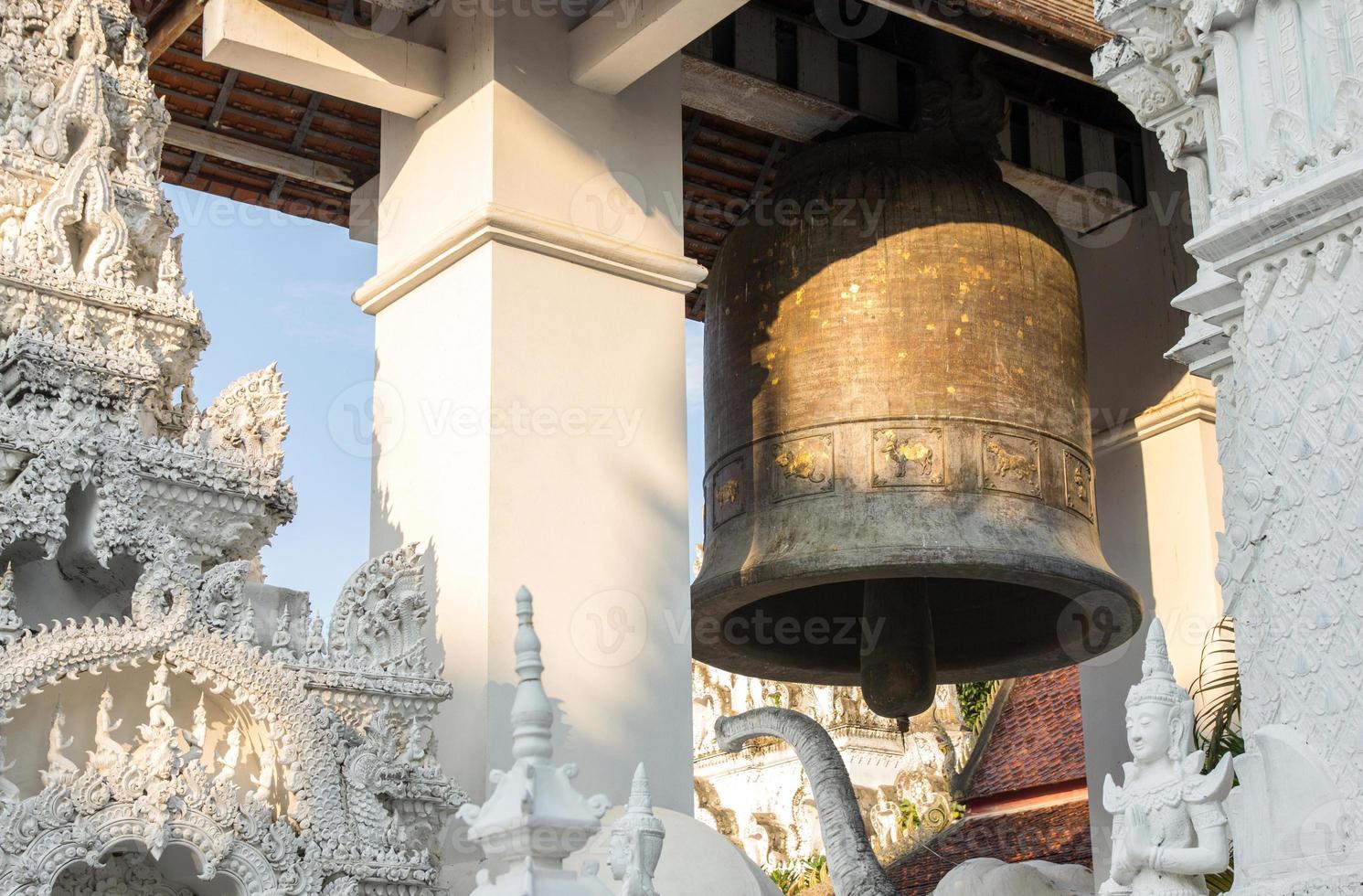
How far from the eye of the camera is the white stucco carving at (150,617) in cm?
626

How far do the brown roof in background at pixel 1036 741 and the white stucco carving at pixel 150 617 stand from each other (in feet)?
33.6

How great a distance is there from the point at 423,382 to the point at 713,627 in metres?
1.89

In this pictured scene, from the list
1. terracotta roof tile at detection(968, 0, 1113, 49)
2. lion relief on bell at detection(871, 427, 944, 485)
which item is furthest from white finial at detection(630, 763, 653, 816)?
terracotta roof tile at detection(968, 0, 1113, 49)

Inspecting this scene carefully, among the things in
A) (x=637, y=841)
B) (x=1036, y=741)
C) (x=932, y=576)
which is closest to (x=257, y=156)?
(x=932, y=576)

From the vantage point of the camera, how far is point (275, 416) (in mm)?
7336

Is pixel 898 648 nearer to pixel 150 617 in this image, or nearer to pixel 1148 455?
pixel 1148 455

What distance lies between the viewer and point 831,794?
10547 mm

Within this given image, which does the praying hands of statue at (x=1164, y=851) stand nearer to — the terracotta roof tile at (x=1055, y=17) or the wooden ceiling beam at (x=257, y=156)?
the terracotta roof tile at (x=1055, y=17)

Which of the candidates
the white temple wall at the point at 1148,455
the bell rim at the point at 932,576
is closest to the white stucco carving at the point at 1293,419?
the bell rim at the point at 932,576

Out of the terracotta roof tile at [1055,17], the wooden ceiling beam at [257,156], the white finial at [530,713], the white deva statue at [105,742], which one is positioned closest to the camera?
the white finial at [530,713]

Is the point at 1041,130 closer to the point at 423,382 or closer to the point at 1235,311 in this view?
the point at 423,382

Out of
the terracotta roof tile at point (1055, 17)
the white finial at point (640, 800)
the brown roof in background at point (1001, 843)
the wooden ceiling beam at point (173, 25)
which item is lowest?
the white finial at point (640, 800)

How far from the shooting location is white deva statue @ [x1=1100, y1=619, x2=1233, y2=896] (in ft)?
18.1

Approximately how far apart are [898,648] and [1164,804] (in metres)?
4.36
